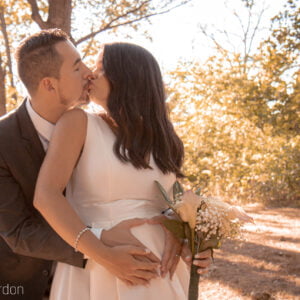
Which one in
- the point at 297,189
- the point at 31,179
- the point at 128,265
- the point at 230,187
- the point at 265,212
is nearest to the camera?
the point at 128,265


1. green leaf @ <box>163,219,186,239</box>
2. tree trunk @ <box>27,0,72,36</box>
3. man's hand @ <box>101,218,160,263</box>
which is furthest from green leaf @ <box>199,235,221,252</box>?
tree trunk @ <box>27,0,72,36</box>

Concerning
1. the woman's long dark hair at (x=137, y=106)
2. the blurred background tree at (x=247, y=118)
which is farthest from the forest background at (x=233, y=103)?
the woman's long dark hair at (x=137, y=106)

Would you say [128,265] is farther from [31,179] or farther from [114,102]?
[114,102]

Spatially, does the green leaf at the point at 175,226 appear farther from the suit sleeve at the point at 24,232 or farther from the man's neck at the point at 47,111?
the man's neck at the point at 47,111

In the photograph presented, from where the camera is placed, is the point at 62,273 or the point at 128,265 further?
the point at 62,273

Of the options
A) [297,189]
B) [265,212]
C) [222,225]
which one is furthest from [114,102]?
[297,189]

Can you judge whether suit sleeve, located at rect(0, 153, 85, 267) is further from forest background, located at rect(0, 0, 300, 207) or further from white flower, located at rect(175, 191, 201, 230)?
forest background, located at rect(0, 0, 300, 207)

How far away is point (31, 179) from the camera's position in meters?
2.22

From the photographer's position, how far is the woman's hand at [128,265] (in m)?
2.02

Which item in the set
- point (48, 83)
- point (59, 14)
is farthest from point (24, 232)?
point (59, 14)

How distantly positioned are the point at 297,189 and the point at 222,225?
24.7 ft

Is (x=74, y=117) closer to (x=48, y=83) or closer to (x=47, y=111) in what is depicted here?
(x=47, y=111)

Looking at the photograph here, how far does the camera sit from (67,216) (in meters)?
2.01

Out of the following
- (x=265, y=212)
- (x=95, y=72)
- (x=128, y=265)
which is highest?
(x=95, y=72)
